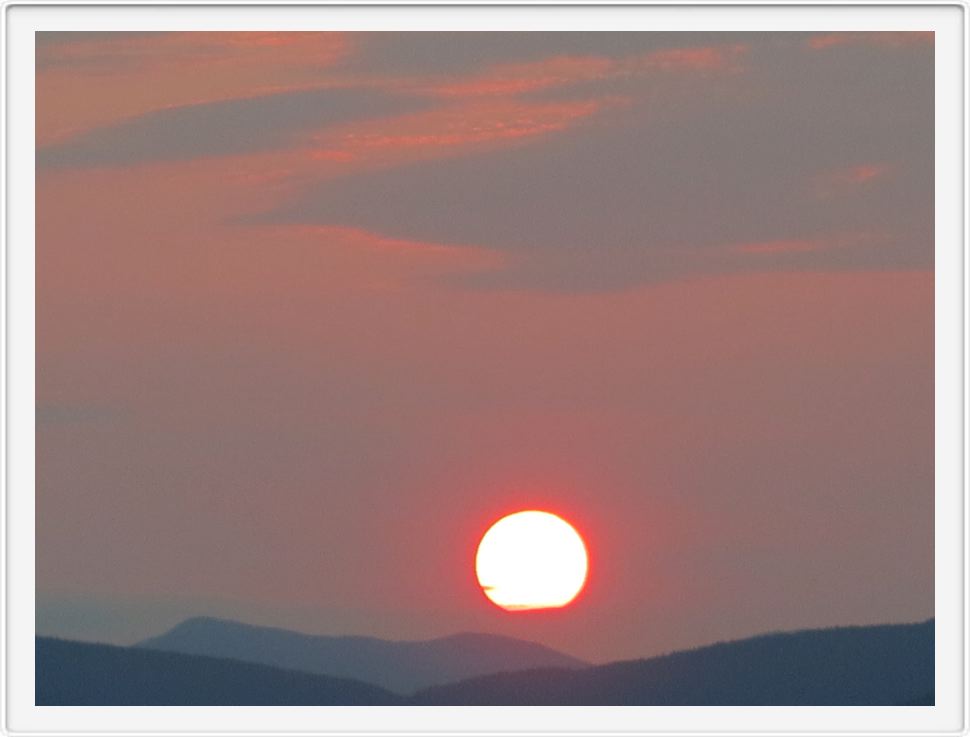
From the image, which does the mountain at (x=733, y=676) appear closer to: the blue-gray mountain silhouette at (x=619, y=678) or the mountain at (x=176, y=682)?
the blue-gray mountain silhouette at (x=619, y=678)

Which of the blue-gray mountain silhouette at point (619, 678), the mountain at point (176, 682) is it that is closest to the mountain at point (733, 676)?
the blue-gray mountain silhouette at point (619, 678)

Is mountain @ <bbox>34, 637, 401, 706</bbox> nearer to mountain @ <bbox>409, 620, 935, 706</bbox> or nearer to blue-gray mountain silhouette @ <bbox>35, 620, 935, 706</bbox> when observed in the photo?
blue-gray mountain silhouette @ <bbox>35, 620, 935, 706</bbox>

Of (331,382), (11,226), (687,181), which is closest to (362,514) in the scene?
(331,382)

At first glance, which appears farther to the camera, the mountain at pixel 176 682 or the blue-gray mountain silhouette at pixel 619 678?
the blue-gray mountain silhouette at pixel 619 678

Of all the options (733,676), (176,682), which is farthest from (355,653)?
(733,676)

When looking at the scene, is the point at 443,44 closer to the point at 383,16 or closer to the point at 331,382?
the point at 383,16

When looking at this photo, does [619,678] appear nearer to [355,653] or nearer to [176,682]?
[355,653]

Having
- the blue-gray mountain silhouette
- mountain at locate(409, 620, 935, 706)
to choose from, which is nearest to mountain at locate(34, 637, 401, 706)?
the blue-gray mountain silhouette
